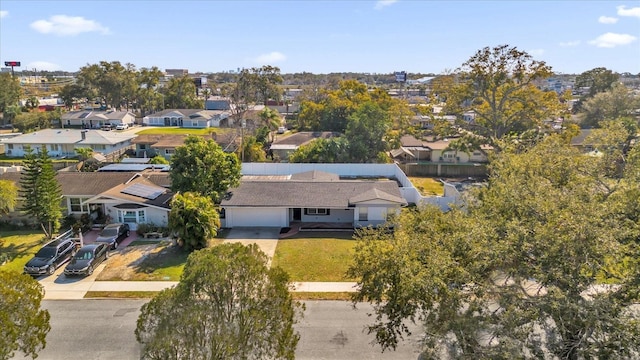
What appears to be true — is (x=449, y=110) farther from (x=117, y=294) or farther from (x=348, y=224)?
(x=117, y=294)

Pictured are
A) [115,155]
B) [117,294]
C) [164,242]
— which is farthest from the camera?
[115,155]

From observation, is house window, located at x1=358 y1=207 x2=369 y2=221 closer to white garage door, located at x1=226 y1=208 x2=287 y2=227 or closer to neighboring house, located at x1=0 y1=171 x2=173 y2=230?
white garage door, located at x1=226 y1=208 x2=287 y2=227

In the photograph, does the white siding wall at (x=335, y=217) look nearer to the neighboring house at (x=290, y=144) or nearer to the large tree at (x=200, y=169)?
the large tree at (x=200, y=169)

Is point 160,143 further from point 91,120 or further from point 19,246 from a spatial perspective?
point 91,120

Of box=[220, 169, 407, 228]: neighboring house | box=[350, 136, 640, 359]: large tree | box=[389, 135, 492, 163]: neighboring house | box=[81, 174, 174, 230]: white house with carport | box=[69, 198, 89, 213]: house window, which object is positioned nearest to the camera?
box=[350, 136, 640, 359]: large tree

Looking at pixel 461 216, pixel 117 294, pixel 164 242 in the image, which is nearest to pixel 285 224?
pixel 164 242

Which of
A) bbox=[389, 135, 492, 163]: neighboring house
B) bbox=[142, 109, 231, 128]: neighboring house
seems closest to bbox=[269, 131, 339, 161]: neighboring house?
bbox=[389, 135, 492, 163]: neighboring house

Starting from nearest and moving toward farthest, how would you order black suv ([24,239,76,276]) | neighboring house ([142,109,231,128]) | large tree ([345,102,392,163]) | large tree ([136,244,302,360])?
large tree ([136,244,302,360]) < black suv ([24,239,76,276]) < large tree ([345,102,392,163]) < neighboring house ([142,109,231,128])

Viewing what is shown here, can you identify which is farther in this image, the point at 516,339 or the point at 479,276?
the point at 479,276
